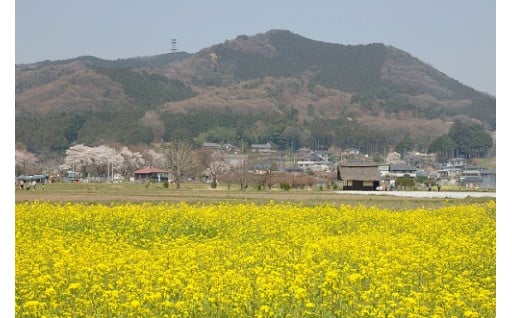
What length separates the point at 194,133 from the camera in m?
147

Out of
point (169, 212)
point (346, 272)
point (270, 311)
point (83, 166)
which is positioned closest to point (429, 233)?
point (346, 272)

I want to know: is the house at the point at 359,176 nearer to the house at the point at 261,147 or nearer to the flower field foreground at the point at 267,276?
the flower field foreground at the point at 267,276

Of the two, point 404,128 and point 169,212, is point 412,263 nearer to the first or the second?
point 169,212

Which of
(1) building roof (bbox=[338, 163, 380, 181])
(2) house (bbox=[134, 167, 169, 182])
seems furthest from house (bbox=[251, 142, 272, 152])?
(1) building roof (bbox=[338, 163, 380, 181])

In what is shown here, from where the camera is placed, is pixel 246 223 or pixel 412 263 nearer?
pixel 412 263

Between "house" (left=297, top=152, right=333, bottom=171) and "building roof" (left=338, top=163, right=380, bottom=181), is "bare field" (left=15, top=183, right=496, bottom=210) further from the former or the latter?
"house" (left=297, top=152, right=333, bottom=171)

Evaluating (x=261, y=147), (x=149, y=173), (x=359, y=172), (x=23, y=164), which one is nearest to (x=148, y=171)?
(x=149, y=173)

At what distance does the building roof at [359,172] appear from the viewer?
5962 cm

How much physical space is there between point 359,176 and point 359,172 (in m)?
0.51

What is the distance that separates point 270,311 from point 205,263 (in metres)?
2.82

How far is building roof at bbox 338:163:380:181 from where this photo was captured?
59625 mm

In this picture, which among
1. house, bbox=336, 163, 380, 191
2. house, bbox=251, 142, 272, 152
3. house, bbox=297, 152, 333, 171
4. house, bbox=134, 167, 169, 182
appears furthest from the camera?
house, bbox=251, 142, 272, 152

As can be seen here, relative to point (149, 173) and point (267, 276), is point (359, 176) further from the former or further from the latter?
point (267, 276)
